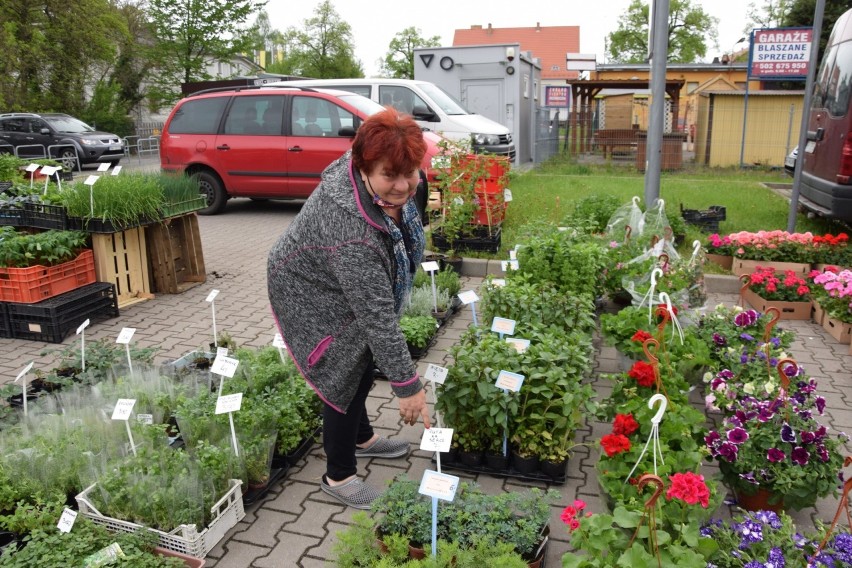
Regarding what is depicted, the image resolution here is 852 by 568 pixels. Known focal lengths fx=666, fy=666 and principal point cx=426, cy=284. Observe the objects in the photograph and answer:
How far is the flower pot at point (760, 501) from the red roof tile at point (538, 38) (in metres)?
46.1

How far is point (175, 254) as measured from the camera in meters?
6.75

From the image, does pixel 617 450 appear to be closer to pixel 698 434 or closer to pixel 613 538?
pixel 613 538

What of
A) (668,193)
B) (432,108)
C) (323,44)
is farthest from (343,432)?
(323,44)

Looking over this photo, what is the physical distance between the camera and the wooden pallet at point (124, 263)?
5.87 meters

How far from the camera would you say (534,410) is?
3.39 metres

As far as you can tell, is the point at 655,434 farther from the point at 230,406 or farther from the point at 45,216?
the point at 45,216

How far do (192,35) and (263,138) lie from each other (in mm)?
18272

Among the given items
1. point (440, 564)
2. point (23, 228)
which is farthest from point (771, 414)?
point (23, 228)

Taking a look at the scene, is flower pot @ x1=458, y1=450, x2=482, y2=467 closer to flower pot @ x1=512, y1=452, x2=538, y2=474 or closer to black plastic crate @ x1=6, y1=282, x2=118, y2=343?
flower pot @ x1=512, y1=452, x2=538, y2=474

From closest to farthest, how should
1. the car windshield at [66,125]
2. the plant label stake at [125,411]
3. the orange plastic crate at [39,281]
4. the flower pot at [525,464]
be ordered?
the plant label stake at [125,411] < the flower pot at [525,464] < the orange plastic crate at [39,281] < the car windshield at [66,125]

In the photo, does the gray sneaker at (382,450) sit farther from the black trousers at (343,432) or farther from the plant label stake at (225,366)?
the plant label stake at (225,366)

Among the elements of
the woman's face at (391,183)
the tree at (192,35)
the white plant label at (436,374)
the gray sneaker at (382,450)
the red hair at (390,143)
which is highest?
the tree at (192,35)

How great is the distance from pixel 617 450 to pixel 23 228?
5668mm

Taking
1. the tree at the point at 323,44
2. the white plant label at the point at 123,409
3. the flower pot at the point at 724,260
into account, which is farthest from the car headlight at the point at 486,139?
the tree at the point at 323,44
